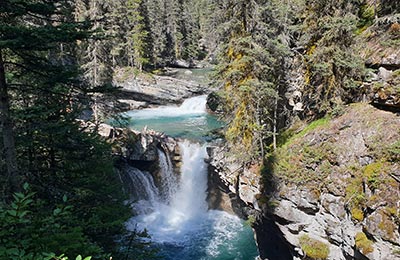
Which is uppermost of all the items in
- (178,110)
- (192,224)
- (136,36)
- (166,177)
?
(136,36)

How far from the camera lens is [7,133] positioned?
20.9 ft

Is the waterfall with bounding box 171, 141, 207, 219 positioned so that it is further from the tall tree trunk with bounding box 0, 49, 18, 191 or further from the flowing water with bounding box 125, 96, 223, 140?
the tall tree trunk with bounding box 0, 49, 18, 191

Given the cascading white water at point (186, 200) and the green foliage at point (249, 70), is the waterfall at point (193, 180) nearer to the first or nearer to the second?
the cascading white water at point (186, 200)

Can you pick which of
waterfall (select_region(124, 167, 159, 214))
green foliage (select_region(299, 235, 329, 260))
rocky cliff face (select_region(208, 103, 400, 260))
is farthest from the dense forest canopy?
waterfall (select_region(124, 167, 159, 214))

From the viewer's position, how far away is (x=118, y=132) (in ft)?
62.2

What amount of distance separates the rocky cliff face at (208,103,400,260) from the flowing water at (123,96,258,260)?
9.90 ft

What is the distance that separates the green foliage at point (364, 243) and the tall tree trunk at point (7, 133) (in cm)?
940

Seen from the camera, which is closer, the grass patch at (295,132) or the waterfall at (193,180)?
the grass patch at (295,132)

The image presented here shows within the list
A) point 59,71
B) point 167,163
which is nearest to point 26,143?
point 59,71

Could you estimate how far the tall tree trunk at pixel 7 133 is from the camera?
618 centimetres

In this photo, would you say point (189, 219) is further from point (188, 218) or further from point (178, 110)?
point (178, 110)

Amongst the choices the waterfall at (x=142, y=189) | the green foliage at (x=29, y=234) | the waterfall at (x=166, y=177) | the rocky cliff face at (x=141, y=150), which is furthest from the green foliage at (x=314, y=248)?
the rocky cliff face at (x=141, y=150)

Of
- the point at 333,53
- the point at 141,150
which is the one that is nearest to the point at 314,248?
the point at 333,53

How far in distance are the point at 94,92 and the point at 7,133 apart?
6.32 ft
